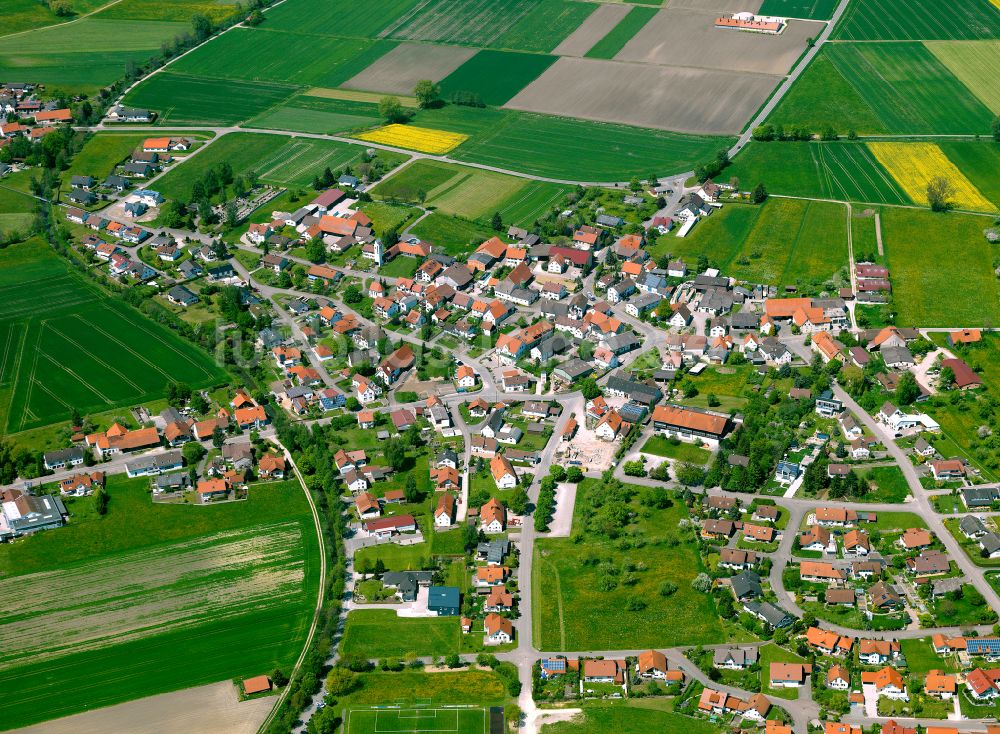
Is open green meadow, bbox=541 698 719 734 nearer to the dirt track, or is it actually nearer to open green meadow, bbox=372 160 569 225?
the dirt track

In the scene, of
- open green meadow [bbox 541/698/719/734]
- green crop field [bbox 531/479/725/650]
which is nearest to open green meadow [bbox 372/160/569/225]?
green crop field [bbox 531/479/725/650]

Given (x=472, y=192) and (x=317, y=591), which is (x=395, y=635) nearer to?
(x=317, y=591)

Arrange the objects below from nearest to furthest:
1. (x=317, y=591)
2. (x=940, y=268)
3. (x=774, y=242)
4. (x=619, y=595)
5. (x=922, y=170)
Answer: (x=619, y=595)
(x=317, y=591)
(x=940, y=268)
(x=774, y=242)
(x=922, y=170)

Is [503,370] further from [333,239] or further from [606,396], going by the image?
[333,239]

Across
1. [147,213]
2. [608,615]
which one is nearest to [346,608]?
[608,615]

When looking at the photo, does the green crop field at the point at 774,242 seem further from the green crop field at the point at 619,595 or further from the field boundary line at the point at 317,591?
the field boundary line at the point at 317,591

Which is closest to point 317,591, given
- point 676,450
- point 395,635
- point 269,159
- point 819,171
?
point 395,635

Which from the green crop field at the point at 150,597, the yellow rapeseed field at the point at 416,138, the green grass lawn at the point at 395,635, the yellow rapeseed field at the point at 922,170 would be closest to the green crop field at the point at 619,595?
the green grass lawn at the point at 395,635
